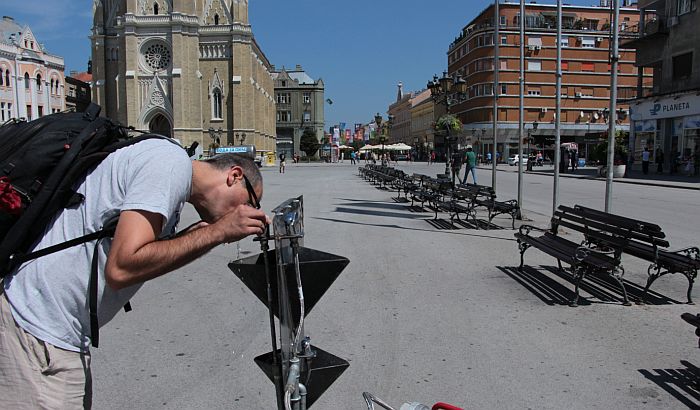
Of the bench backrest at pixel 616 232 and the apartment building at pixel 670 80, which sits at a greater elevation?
the apartment building at pixel 670 80

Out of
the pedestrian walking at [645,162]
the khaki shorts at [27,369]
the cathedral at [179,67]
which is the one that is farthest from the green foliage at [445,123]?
the cathedral at [179,67]

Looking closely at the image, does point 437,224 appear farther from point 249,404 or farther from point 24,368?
point 24,368

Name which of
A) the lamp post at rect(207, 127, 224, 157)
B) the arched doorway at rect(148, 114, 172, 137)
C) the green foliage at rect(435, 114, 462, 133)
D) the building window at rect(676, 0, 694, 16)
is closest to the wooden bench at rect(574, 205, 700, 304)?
the green foliage at rect(435, 114, 462, 133)

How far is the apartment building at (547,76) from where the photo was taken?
70.0 metres

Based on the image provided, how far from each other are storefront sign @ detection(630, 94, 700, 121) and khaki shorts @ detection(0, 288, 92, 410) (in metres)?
36.3

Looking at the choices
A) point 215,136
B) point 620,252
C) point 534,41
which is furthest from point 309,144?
point 620,252

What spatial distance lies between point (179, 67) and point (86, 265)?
71.3m

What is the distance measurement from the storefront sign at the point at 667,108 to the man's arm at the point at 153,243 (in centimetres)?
3583

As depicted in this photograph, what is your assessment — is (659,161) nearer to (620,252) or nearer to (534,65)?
(620,252)

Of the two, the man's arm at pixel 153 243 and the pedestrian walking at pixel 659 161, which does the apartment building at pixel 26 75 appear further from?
the man's arm at pixel 153 243

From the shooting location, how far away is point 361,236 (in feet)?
35.4

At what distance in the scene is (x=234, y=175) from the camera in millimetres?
2141

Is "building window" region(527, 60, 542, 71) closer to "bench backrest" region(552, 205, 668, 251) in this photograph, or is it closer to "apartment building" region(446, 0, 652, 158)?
"apartment building" region(446, 0, 652, 158)

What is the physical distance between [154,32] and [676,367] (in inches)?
A: 2893
